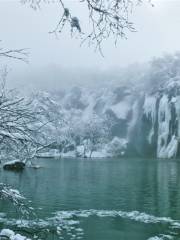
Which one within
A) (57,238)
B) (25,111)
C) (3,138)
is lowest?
(57,238)

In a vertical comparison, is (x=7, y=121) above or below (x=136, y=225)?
above

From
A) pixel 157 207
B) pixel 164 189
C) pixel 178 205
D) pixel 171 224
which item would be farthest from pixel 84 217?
pixel 164 189

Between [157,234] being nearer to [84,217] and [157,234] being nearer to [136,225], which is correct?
[136,225]

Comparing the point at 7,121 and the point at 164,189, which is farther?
the point at 164,189

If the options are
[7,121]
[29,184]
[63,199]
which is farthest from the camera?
[29,184]

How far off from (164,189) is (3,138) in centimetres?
3310

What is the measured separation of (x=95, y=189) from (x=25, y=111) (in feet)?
99.6

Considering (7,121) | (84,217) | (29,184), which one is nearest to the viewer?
(7,121)

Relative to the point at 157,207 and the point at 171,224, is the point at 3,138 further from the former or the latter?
the point at 157,207

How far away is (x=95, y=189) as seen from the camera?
126 feet

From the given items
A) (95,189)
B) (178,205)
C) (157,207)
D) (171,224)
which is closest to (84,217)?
(171,224)

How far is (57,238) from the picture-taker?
18.8 metres

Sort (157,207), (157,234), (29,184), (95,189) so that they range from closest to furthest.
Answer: (157,234)
(157,207)
(95,189)
(29,184)

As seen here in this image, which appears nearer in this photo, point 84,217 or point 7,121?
point 7,121
